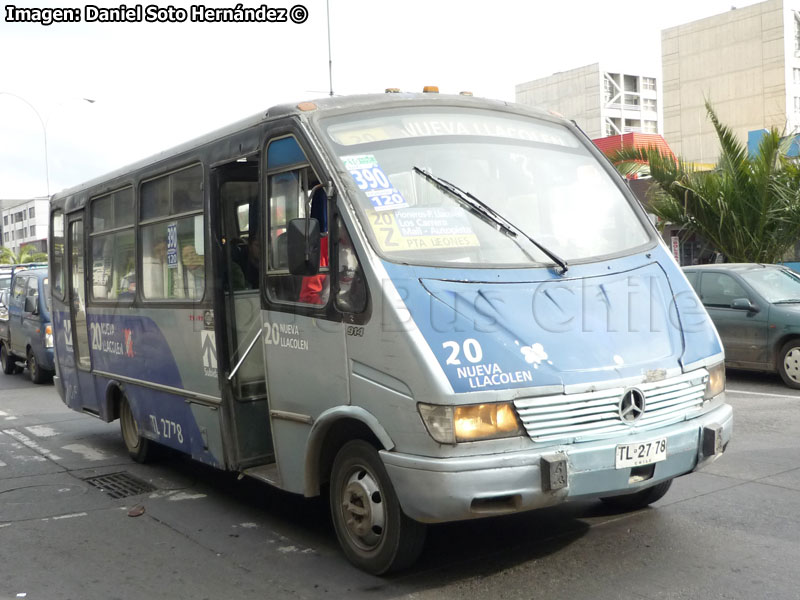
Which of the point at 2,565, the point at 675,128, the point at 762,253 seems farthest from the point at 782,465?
the point at 675,128

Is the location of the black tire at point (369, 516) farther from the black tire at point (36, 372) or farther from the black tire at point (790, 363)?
the black tire at point (36, 372)

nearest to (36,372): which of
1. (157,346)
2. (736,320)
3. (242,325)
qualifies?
(157,346)

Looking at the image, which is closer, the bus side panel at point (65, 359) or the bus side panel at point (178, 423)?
the bus side panel at point (178, 423)

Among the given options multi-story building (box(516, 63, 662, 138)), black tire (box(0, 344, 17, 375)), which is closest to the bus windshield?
black tire (box(0, 344, 17, 375))

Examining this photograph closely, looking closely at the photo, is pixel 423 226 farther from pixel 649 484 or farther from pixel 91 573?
pixel 91 573

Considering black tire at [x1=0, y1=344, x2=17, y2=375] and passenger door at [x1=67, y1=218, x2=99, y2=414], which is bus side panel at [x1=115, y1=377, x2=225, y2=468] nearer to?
passenger door at [x1=67, y1=218, x2=99, y2=414]

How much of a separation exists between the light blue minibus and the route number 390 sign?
1cm

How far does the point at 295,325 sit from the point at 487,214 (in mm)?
1318

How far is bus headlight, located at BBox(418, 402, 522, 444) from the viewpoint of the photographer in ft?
14.1

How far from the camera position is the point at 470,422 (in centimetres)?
432

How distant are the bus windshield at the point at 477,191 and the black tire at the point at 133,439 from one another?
4248 millimetres

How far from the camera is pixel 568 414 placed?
4.47 m

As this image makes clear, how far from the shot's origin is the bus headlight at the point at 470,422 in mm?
4305

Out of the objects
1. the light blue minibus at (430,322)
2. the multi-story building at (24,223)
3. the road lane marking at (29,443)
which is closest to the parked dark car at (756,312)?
the light blue minibus at (430,322)
